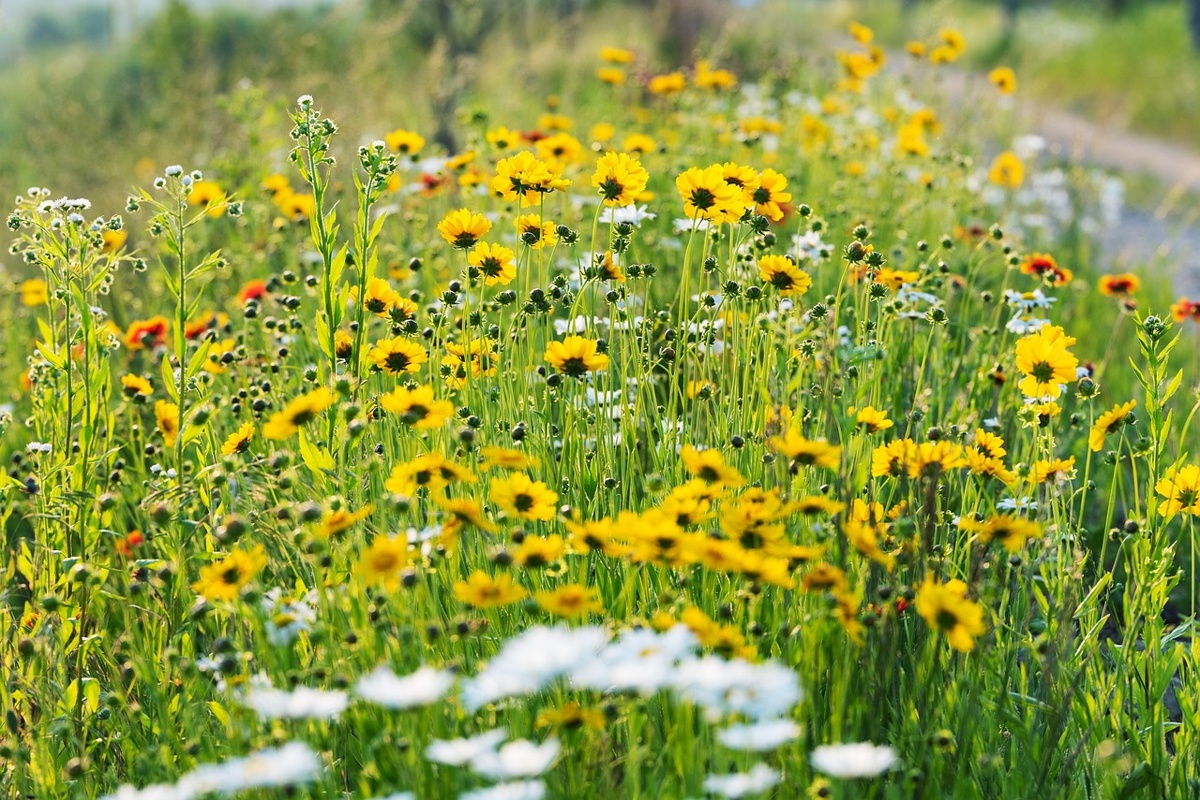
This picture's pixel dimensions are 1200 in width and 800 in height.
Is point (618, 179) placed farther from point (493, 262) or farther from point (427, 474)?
point (427, 474)

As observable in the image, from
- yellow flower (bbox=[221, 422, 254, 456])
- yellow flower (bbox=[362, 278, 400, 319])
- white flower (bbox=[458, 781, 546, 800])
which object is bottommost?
white flower (bbox=[458, 781, 546, 800])

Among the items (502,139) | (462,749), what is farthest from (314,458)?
(502,139)

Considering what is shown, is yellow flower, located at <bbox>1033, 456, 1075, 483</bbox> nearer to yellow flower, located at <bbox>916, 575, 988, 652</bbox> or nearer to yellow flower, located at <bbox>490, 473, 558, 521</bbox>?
yellow flower, located at <bbox>916, 575, 988, 652</bbox>

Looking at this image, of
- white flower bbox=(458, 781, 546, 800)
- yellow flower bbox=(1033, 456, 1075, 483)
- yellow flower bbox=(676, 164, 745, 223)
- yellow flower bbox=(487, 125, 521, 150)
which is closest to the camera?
white flower bbox=(458, 781, 546, 800)

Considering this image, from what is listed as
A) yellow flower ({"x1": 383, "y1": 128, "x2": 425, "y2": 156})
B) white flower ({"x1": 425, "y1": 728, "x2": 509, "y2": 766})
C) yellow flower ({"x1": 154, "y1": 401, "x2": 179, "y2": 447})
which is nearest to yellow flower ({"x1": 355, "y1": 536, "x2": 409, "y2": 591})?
white flower ({"x1": 425, "y1": 728, "x2": 509, "y2": 766})

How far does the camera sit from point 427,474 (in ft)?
5.51

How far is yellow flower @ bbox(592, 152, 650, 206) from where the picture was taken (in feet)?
7.33

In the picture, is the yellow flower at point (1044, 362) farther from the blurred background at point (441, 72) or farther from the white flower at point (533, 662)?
the blurred background at point (441, 72)

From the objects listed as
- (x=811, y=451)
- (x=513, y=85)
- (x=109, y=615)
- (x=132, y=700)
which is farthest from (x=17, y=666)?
(x=513, y=85)

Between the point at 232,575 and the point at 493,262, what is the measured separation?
3.37 feet

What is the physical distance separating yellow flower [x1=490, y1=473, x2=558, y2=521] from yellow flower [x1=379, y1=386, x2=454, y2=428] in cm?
13

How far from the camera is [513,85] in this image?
297 inches

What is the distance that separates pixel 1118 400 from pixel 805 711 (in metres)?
2.56

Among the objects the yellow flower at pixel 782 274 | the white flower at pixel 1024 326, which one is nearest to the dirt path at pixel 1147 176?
the white flower at pixel 1024 326
